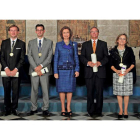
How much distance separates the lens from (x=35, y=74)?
5.34 m

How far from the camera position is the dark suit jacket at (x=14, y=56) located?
5371mm

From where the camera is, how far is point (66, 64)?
5.25 metres

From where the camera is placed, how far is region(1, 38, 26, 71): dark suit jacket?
537 centimetres

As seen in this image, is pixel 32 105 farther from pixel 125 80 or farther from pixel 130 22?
pixel 130 22

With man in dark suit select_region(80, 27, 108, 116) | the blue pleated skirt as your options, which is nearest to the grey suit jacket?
the blue pleated skirt

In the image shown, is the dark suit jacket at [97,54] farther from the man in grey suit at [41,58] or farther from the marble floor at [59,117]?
the marble floor at [59,117]

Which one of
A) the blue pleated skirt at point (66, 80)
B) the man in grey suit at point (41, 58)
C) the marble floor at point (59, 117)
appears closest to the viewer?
the marble floor at point (59, 117)

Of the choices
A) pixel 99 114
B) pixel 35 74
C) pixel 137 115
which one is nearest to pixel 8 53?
pixel 35 74

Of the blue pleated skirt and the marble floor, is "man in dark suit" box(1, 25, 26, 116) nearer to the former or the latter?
the marble floor

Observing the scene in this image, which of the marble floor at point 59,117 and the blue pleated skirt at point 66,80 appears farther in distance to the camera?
the blue pleated skirt at point 66,80

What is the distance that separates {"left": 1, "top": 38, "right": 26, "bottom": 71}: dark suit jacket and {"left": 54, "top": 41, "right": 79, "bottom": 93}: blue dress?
66 centimetres

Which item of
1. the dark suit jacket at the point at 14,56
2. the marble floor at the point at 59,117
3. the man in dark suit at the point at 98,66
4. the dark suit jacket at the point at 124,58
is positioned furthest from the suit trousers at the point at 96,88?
the dark suit jacket at the point at 14,56

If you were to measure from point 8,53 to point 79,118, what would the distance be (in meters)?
1.76

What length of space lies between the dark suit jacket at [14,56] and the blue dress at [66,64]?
0.66 metres
